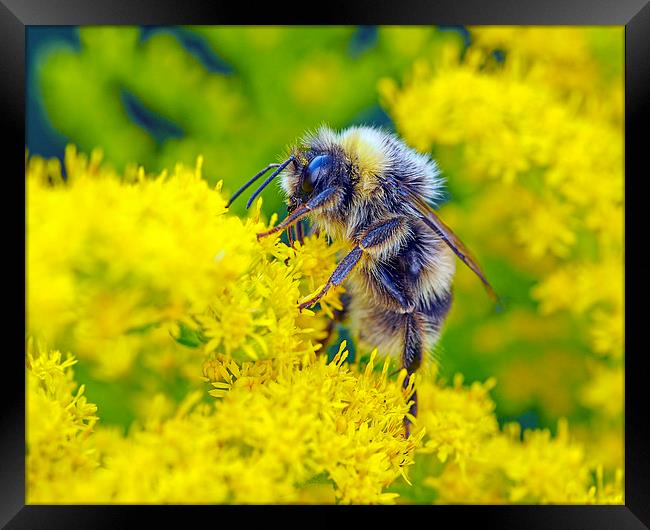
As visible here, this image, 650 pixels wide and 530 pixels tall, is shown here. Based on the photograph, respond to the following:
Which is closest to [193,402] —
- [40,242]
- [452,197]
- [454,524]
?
[40,242]

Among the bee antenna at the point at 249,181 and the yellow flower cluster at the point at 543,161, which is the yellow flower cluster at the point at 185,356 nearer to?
the bee antenna at the point at 249,181

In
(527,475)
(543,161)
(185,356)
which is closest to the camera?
(185,356)

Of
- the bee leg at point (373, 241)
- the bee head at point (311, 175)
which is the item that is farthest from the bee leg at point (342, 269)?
the bee head at point (311, 175)

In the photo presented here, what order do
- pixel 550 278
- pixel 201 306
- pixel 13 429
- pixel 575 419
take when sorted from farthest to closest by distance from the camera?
pixel 550 278 < pixel 575 419 < pixel 13 429 < pixel 201 306

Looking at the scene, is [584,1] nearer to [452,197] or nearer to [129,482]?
[452,197]

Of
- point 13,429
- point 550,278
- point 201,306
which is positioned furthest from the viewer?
point 550,278

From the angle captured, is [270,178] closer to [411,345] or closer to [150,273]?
[150,273]

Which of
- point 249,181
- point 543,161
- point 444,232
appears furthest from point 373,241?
point 543,161
